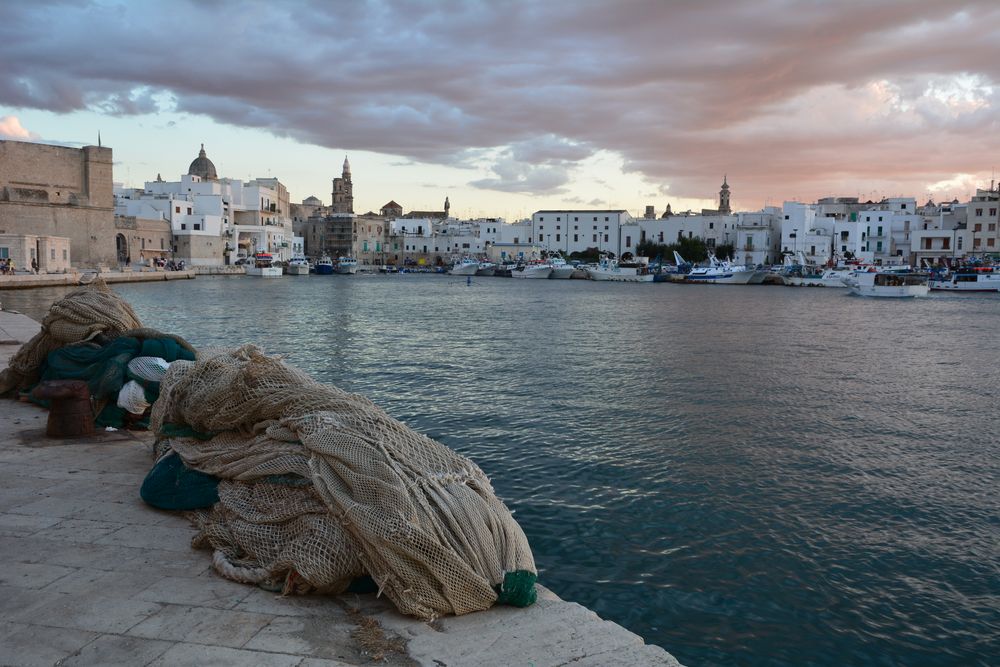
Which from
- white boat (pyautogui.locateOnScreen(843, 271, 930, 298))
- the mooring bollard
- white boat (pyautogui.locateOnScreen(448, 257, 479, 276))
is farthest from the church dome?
the mooring bollard

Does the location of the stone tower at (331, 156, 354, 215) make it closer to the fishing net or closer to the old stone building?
the old stone building

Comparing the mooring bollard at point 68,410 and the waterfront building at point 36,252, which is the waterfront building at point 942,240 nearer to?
the waterfront building at point 36,252

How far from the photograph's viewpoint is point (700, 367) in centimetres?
1648

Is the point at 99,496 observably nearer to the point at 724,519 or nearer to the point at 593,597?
the point at 593,597

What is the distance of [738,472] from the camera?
329 inches

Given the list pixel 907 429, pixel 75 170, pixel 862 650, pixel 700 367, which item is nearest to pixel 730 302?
pixel 700 367

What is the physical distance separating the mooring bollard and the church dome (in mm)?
87726

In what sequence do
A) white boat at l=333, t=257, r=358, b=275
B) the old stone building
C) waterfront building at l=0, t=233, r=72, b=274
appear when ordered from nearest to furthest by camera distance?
1. waterfront building at l=0, t=233, r=72, b=274
2. the old stone building
3. white boat at l=333, t=257, r=358, b=275

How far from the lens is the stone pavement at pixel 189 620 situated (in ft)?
10.3

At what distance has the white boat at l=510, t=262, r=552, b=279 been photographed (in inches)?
3169

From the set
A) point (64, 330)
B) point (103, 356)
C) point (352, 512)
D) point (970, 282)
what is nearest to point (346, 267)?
point (970, 282)

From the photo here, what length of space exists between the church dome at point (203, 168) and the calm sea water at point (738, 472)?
243 ft

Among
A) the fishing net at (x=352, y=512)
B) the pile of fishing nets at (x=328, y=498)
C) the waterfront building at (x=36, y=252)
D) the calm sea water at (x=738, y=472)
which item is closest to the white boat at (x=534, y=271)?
the waterfront building at (x=36, y=252)

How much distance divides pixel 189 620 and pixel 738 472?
638cm
